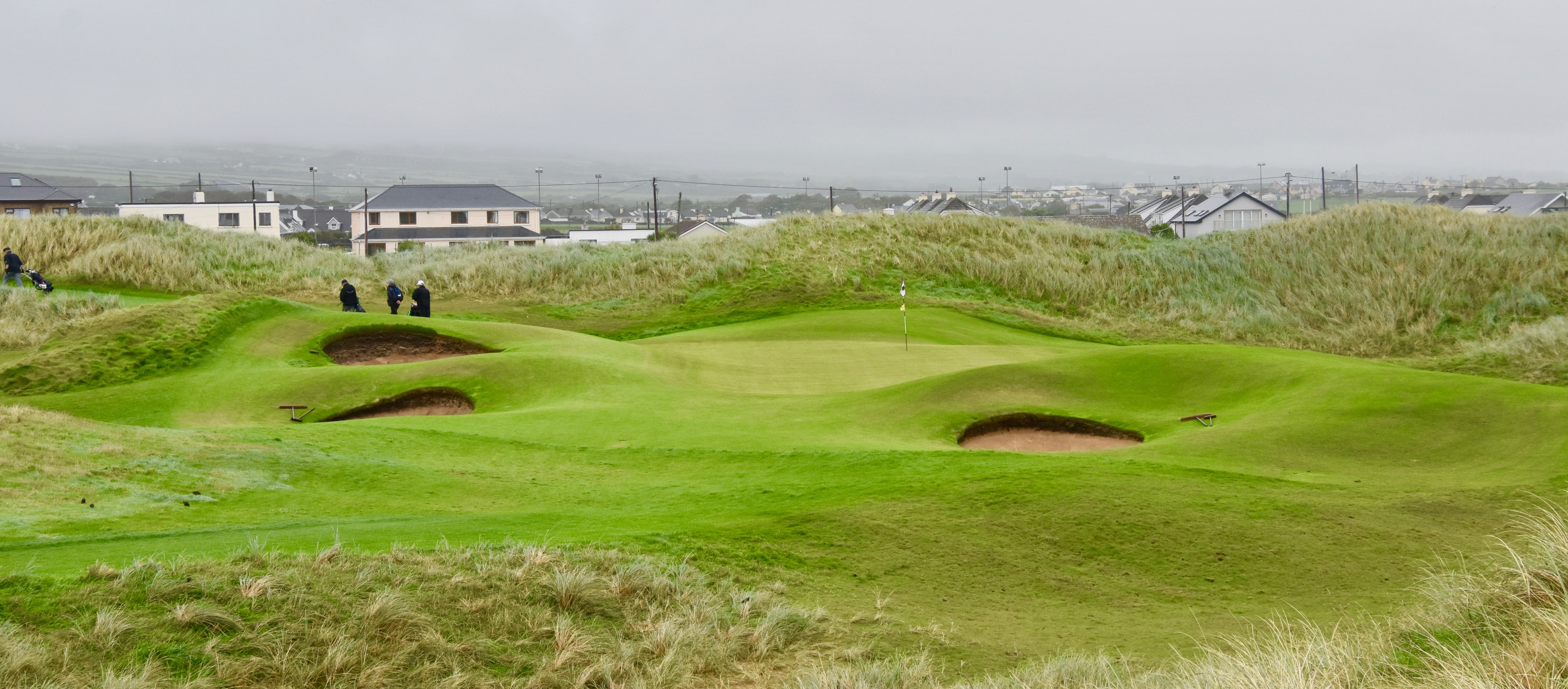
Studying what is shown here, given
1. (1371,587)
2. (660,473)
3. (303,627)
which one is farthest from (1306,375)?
(303,627)

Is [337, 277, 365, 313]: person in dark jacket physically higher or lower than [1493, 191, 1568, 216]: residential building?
lower

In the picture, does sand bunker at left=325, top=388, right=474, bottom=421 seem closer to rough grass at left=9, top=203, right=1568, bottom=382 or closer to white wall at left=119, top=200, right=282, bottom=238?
rough grass at left=9, top=203, right=1568, bottom=382

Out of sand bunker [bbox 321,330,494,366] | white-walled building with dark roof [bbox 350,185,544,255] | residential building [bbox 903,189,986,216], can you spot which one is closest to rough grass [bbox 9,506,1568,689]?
sand bunker [bbox 321,330,494,366]

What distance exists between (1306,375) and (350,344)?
1846 cm

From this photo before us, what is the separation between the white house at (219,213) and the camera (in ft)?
278

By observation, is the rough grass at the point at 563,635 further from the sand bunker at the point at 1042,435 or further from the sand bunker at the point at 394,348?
the sand bunker at the point at 394,348

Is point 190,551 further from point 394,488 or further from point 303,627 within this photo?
point 394,488

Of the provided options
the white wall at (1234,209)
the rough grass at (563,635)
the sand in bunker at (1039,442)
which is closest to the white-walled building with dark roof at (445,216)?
the white wall at (1234,209)

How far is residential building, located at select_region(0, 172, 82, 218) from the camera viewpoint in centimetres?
7112

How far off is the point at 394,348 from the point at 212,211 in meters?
72.2

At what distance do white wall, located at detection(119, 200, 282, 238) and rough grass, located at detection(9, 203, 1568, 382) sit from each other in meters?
49.8

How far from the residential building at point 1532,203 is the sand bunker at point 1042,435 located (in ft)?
230

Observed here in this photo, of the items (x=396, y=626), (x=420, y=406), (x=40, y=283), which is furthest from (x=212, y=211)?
(x=396, y=626)

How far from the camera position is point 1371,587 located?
28.4 ft
